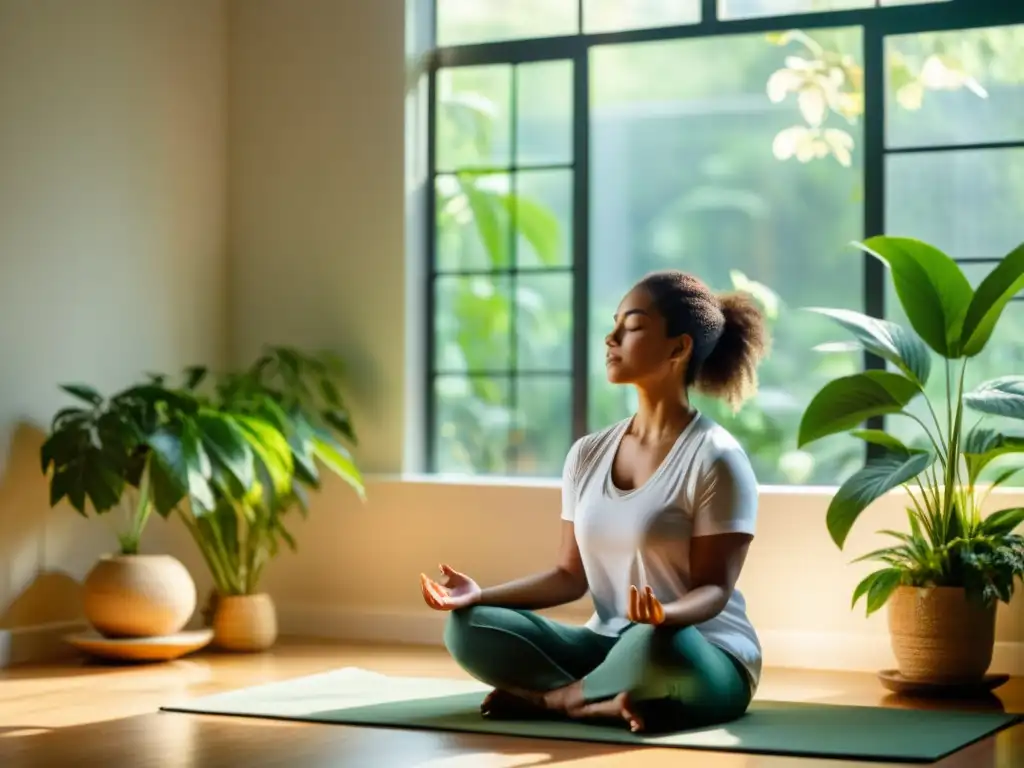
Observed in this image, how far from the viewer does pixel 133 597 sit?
189 inches

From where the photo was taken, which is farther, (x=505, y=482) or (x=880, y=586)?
(x=505, y=482)

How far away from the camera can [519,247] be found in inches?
221

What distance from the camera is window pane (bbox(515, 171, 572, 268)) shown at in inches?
218

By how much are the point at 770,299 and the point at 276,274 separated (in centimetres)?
176

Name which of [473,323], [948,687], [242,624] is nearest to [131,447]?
[242,624]

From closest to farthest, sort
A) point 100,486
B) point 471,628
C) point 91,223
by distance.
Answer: point 471,628 → point 100,486 → point 91,223

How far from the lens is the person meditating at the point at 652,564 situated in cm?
347

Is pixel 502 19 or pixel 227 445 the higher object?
pixel 502 19

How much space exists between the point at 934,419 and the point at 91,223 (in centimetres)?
271

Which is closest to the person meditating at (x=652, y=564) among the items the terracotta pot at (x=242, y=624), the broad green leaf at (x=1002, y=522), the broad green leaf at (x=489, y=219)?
the broad green leaf at (x=1002, y=522)

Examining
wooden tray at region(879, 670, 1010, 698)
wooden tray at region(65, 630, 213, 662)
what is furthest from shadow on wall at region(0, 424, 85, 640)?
wooden tray at region(879, 670, 1010, 698)

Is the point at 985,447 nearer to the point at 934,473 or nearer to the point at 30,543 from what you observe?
the point at 934,473

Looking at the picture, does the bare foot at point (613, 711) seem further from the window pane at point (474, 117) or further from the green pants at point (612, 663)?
the window pane at point (474, 117)

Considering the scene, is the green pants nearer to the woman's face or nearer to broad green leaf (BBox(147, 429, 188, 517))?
the woman's face
